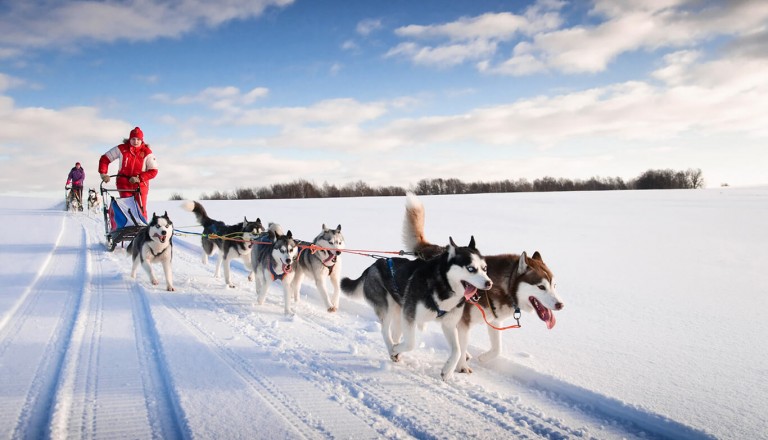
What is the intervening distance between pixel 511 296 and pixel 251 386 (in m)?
2.25

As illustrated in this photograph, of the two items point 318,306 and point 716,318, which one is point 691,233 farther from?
point 318,306

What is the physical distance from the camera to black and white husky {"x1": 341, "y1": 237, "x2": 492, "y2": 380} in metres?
3.27

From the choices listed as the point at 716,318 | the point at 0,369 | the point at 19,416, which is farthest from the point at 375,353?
the point at 716,318

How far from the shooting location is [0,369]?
9.96 ft

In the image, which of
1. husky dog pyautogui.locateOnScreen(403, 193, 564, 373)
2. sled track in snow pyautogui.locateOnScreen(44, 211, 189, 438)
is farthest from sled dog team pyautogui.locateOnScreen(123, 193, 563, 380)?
sled track in snow pyautogui.locateOnScreen(44, 211, 189, 438)

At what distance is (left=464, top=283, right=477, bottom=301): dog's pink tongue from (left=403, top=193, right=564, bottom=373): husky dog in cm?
30

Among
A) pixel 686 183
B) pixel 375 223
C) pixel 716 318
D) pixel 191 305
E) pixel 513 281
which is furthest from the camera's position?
pixel 686 183

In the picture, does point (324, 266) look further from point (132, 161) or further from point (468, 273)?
point (132, 161)

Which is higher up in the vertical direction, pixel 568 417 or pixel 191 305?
pixel 191 305

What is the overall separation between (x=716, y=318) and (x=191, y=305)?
19.9 feet

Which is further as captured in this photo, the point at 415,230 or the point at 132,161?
the point at 132,161

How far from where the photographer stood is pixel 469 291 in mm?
3301

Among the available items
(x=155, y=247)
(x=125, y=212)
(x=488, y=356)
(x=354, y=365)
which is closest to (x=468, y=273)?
(x=488, y=356)

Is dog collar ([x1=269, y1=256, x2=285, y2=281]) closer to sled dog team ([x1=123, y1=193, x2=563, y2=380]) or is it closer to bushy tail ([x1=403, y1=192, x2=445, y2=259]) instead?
sled dog team ([x1=123, y1=193, x2=563, y2=380])
